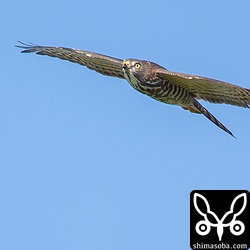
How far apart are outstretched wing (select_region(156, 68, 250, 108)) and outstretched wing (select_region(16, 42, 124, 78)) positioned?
1.73 m

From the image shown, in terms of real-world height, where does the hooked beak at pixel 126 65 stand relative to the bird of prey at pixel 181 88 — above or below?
above

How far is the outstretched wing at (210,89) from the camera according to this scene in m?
22.5

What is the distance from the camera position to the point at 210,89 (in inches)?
920

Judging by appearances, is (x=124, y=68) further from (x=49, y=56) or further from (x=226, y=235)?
(x=226, y=235)

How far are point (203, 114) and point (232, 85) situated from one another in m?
1.71

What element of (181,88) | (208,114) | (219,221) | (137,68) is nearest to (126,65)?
(137,68)

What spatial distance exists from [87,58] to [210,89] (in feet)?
10.6

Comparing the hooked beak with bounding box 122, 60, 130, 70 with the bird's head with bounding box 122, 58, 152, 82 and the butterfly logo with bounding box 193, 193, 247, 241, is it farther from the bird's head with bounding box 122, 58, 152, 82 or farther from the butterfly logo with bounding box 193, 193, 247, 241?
the butterfly logo with bounding box 193, 193, 247, 241

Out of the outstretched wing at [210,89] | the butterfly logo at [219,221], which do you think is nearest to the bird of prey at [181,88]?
the outstretched wing at [210,89]

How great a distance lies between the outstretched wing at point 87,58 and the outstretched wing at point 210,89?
1.73 m

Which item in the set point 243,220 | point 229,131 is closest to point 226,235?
point 243,220

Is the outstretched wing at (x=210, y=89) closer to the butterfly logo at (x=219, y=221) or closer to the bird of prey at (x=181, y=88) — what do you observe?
the bird of prey at (x=181, y=88)

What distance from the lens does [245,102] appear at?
75.2 feet

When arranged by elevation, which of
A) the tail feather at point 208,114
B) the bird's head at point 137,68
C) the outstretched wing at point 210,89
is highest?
the bird's head at point 137,68
